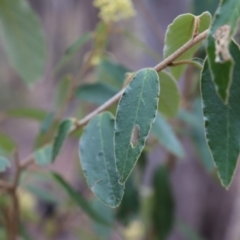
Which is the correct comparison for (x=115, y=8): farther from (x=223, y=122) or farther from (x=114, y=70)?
(x=223, y=122)

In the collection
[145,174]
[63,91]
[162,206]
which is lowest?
[145,174]

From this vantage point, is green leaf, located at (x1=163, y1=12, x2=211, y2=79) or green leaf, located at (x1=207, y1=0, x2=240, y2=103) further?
green leaf, located at (x1=163, y1=12, x2=211, y2=79)

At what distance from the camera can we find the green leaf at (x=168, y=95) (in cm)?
54

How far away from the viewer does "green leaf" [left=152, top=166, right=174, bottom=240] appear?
1054 mm

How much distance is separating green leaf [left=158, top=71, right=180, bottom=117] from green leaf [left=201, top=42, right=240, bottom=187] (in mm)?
156

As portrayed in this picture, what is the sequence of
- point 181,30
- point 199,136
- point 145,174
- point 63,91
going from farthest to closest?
1. point 145,174
2. point 199,136
3. point 63,91
4. point 181,30

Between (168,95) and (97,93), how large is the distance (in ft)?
0.62

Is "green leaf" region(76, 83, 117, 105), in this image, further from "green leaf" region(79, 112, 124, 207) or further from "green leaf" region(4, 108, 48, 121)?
"green leaf" region(79, 112, 124, 207)

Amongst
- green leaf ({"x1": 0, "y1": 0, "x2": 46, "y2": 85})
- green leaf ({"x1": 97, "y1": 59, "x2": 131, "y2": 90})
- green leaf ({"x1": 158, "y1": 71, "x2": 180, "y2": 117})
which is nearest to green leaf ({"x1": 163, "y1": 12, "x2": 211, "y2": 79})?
green leaf ({"x1": 158, "y1": 71, "x2": 180, "y2": 117})

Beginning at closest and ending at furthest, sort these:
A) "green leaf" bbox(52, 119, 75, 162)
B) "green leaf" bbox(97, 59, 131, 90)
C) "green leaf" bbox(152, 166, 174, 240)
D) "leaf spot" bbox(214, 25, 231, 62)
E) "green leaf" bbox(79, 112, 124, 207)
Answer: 1. "leaf spot" bbox(214, 25, 231, 62)
2. "green leaf" bbox(79, 112, 124, 207)
3. "green leaf" bbox(52, 119, 75, 162)
4. "green leaf" bbox(97, 59, 131, 90)
5. "green leaf" bbox(152, 166, 174, 240)

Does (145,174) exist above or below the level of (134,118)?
below

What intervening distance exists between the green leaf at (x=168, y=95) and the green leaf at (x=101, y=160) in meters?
0.08

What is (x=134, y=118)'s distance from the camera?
39cm

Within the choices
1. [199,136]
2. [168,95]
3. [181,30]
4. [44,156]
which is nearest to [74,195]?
[44,156]
